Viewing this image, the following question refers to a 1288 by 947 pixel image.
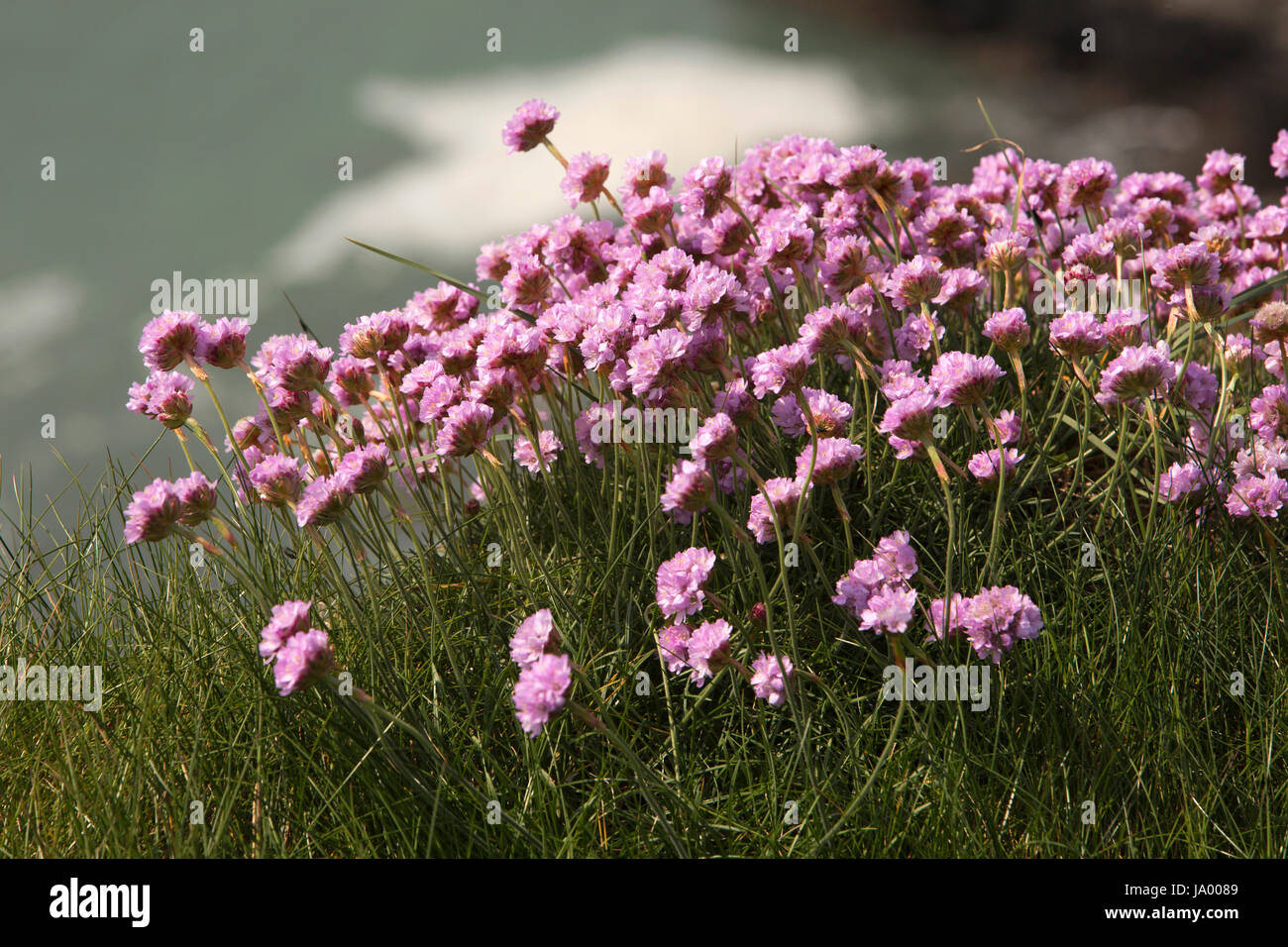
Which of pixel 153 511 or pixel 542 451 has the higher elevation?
pixel 542 451

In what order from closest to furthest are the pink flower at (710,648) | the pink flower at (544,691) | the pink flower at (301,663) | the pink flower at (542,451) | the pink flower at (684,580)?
the pink flower at (544,691), the pink flower at (301,663), the pink flower at (710,648), the pink flower at (684,580), the pink flower at (542,451)

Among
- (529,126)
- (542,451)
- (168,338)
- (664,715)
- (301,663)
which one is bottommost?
(664,715)

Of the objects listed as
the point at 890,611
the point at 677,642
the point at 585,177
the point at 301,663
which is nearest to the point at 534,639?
the point at 301,663

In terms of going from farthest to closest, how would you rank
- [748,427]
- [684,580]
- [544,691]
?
[748,427]
[684,580]
[544,691]

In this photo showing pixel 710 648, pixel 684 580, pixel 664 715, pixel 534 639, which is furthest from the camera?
pixel 664 715

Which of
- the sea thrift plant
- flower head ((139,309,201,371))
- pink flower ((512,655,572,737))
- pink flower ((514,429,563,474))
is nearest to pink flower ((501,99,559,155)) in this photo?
the sea thrift plant

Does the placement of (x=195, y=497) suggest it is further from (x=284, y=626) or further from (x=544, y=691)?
(x=544, y=691)

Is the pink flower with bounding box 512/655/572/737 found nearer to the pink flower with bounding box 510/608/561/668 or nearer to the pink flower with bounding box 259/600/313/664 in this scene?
the pink flower with bounding box 510/608/561/668

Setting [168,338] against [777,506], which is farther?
[168,338]

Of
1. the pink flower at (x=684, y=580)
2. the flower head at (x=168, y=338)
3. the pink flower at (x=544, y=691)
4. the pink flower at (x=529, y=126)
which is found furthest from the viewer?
the pink flower at (x=529, y=126)

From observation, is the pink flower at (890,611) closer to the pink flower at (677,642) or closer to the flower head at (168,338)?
the pink flower at (677,642)

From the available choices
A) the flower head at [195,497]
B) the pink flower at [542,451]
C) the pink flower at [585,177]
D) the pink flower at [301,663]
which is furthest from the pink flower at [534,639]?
the pink flower at [585,177]
